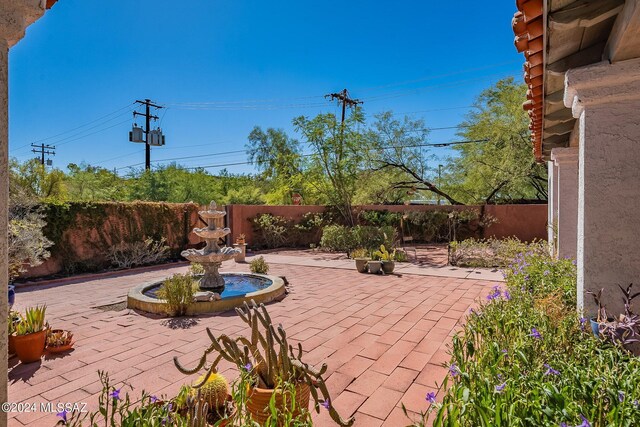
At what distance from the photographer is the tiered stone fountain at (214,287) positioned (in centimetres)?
501

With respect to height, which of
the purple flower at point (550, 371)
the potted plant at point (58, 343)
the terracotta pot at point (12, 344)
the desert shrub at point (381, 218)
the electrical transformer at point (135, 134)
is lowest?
the potted plant at point (58, 343)

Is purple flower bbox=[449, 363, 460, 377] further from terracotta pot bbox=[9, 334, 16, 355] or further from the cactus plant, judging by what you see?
terracotta pot bbox=[9, 334, 16, 355]

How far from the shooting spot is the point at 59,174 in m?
14.0

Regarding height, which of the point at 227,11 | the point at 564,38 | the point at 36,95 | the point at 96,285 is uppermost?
the point at 36,95

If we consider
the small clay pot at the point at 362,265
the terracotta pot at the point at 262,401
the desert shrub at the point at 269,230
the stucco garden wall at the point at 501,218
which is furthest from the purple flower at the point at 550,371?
the stucco garden wall at the point at 501,218

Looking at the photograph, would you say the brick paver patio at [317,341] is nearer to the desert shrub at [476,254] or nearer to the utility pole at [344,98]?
the desert shrub at [476,254]

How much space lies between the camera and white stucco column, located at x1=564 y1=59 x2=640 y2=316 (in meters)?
2.37

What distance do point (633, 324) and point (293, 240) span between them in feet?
42.8

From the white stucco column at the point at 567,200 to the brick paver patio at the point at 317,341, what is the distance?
1.48 m

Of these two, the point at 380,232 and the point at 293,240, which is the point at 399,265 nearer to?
the point at 380,232

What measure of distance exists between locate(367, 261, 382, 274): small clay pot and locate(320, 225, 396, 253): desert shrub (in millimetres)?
3635

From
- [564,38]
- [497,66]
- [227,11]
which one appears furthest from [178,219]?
[497,66]

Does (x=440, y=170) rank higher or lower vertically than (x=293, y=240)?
higher

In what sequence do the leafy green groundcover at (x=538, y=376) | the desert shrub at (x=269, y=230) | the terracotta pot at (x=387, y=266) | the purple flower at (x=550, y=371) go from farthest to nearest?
the desert shrub at (x=269, y=230)
the terracotta pot at (x=387, y=266)
the purple flower at (x=550, y=371)
the leafy green groundcover at (x=538, y=376)
